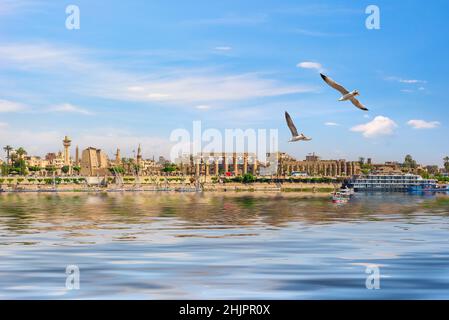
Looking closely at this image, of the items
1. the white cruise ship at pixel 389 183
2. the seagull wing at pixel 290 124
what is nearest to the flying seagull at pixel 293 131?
the seagull wing at pixel 290 124

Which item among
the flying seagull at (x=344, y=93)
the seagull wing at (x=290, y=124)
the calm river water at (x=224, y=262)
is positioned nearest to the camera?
the calm river water at (x=224, y=262)

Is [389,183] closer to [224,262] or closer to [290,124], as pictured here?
[290,124]

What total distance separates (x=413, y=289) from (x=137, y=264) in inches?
414

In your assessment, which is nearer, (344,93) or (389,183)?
(344,93)

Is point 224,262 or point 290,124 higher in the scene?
point 290,124

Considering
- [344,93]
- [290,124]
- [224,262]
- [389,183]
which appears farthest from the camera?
[389,183]

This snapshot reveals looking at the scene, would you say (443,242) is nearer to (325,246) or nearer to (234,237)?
(325,246)

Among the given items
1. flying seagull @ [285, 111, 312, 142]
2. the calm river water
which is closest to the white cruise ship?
the calm river water

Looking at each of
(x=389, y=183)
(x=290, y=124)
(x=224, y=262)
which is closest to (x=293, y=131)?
(x=290, y=124)

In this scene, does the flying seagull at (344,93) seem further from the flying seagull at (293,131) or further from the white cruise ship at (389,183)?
the white cruise ship at (389,183)

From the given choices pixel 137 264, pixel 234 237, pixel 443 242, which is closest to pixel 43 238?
pixel 234 237

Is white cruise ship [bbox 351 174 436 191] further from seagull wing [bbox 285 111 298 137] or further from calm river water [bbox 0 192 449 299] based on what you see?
seagull wing [bbox 285 111 298 137]
